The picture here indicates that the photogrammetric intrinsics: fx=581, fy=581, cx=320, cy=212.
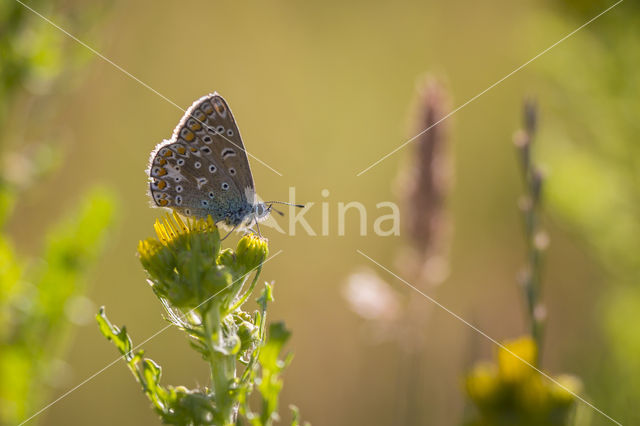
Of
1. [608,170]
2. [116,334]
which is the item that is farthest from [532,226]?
[608,170]

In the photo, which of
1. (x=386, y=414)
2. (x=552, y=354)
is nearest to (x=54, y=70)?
(x=386, y=414)

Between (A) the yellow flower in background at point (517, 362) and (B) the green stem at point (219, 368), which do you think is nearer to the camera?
(A) the yellow flower in background at point (517, 362)

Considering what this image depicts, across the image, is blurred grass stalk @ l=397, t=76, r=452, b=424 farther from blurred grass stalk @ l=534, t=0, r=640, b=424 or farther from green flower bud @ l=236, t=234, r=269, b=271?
green flower bud @ l=236, t=234, r=269, b=271

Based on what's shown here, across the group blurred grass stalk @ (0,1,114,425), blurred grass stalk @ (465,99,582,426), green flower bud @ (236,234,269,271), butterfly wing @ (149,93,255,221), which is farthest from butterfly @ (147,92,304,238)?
blurred grass stalk @ (465,99,582,426)

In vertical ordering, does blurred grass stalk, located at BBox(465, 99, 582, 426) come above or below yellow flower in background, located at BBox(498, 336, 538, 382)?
below

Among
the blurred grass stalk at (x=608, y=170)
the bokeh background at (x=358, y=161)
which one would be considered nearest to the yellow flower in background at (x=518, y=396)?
the blurred grass stalk at (x=608, y=170)

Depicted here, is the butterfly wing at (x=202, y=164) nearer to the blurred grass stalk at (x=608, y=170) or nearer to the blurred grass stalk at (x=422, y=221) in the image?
the blurred grass stalk at (x=422, y=221)
